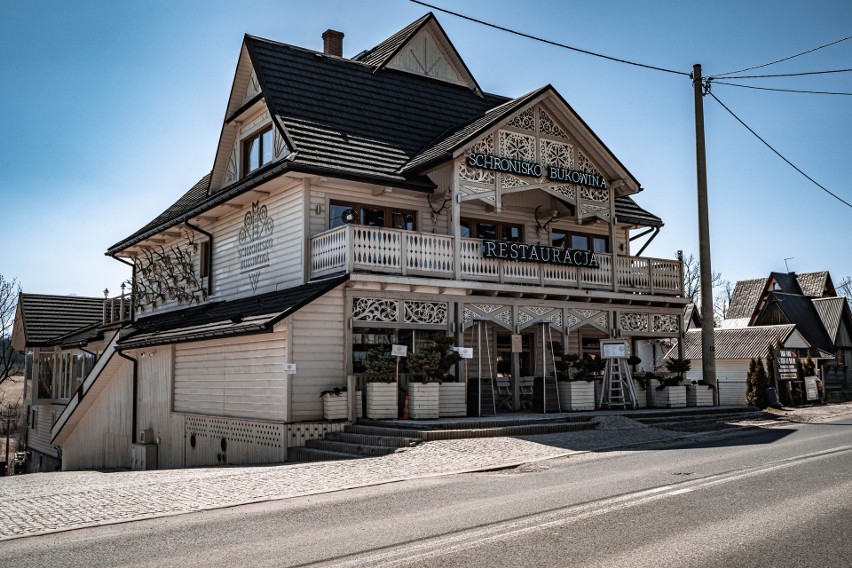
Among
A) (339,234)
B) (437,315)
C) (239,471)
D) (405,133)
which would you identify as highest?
(405,133)

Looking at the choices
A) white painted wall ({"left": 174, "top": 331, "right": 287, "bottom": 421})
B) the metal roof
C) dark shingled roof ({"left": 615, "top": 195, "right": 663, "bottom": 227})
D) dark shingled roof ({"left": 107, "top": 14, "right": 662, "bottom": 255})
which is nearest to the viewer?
white painted wall ({"left": 174, "top": 331, "right": 287, "bottom": 421})

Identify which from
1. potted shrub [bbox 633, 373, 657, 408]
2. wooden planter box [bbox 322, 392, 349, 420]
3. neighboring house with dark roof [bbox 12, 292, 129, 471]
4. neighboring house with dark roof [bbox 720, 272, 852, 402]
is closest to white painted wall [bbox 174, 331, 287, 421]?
wooden planter box [bbox 322, 392, 349, 420]

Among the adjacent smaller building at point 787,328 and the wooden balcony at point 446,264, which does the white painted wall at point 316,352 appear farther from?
the adjacent smaller building at point 787,328

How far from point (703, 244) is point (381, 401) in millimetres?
12538

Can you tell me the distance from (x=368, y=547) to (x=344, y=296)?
12339 mm

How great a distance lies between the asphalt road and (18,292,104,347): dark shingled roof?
3084 cm

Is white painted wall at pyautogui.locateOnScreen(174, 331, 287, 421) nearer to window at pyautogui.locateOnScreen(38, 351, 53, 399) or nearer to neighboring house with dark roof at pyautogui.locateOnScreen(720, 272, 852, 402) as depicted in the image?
window at pyautogui.locateOnScreen(38, 351, 53, 399)

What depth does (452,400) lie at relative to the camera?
65.4ft

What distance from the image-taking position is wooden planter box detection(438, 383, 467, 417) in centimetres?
1980

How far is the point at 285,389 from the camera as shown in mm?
18406

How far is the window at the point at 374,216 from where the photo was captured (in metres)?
21.6

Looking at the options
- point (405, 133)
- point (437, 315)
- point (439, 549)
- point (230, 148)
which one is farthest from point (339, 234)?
point (439, 549)

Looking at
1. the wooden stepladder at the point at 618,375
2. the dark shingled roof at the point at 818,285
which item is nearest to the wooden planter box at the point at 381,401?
the wooden stepladder at the point at 618,375

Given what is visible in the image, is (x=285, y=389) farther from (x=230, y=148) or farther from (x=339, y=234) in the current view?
(x=230, y=148)
